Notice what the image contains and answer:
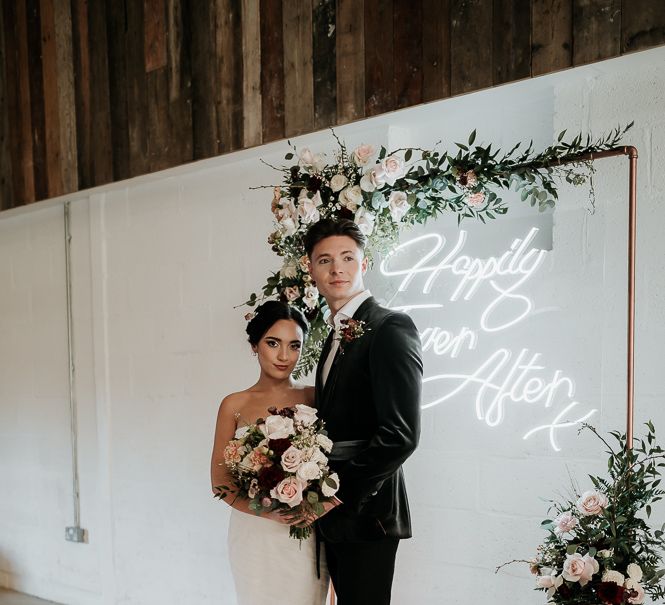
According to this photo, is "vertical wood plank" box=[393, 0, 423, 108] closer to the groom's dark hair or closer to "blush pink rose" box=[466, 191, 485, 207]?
"blush pink rose" box=[466, 191, 485, 207]

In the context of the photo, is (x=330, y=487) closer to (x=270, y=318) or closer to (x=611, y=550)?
(x=270, y=318)

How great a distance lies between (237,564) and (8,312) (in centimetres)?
290

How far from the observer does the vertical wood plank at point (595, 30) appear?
2.14 metres

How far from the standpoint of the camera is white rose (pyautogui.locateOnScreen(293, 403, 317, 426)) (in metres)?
2.19

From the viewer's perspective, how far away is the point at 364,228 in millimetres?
2600

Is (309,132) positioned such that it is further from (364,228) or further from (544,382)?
(544,382)

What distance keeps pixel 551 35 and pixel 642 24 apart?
27 centimetres

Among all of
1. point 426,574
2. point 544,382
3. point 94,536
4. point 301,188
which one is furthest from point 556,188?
point 94,536

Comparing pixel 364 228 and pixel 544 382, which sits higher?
pixel 364 228

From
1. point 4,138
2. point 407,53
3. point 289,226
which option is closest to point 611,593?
point 289,226

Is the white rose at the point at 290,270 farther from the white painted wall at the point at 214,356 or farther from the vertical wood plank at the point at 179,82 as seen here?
the vertical wood plank at the point at 179,82

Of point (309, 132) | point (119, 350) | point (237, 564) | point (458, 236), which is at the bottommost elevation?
point (237, 564)

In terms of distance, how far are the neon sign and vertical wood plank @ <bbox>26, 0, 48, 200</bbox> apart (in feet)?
7.42

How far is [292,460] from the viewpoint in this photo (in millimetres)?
2111
